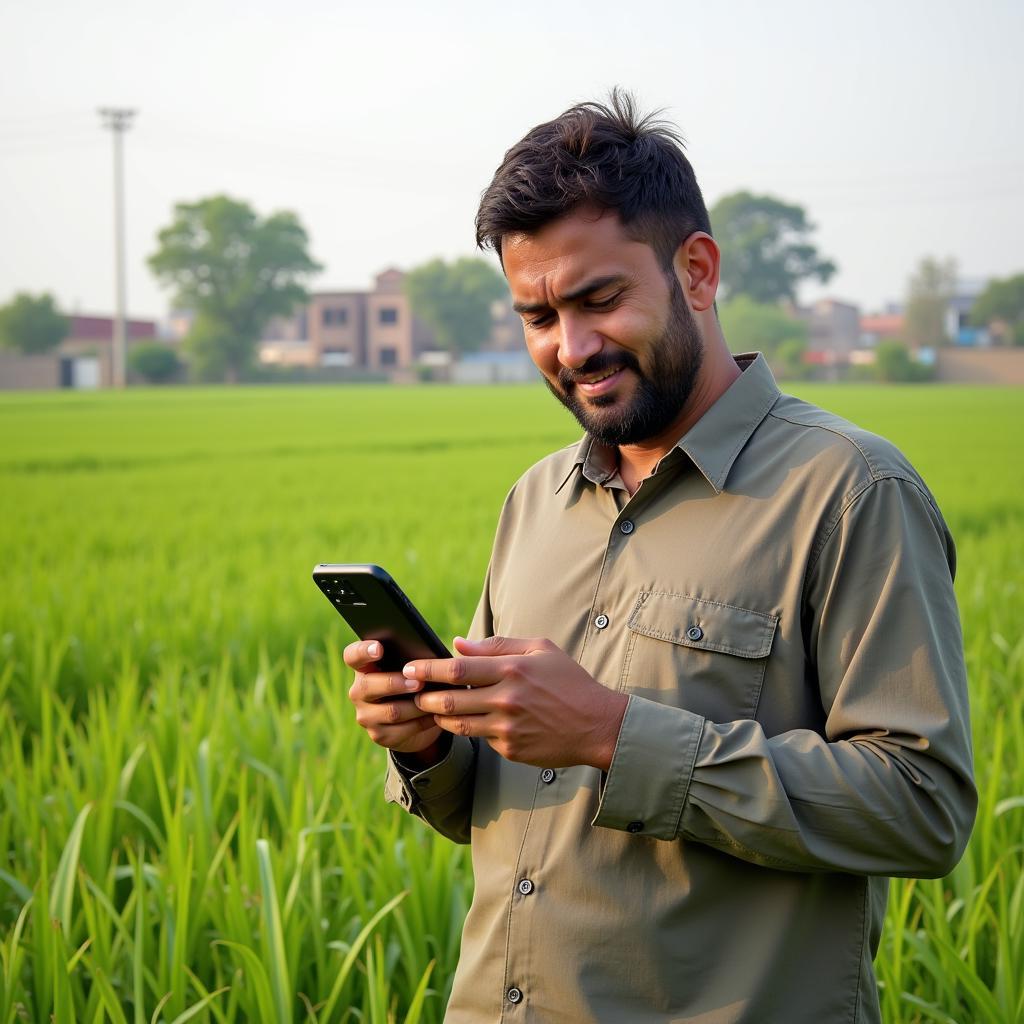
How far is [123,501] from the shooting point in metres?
11.2

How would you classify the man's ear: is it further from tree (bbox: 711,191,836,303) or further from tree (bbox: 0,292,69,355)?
tree (bbox: 711,191,836,303)

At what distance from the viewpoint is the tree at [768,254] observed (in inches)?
3597

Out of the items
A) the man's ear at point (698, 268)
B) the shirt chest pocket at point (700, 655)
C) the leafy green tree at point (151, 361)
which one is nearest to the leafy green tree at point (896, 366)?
the leafy green tree at point (151, 361)

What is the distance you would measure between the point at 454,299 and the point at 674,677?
Answer: 82493 mm

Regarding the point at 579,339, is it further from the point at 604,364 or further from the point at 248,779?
the point at 248,779

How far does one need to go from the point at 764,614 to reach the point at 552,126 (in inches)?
25.8

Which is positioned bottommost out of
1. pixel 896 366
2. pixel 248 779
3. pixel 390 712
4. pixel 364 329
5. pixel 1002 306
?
pixel 248 779

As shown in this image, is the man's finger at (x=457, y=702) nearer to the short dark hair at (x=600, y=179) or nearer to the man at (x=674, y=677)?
the man at (x=674, y=677)

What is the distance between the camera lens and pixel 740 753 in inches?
50.5

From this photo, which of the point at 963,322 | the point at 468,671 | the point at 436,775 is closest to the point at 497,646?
the point at 468,671

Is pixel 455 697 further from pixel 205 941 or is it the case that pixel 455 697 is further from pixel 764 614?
pixel 205 941

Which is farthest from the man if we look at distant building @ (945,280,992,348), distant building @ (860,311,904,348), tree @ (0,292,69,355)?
distant building @ (860,311,904,348)

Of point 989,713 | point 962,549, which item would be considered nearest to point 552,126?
point 989,713

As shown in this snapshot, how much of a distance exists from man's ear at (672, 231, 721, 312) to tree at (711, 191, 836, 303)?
301 feet
